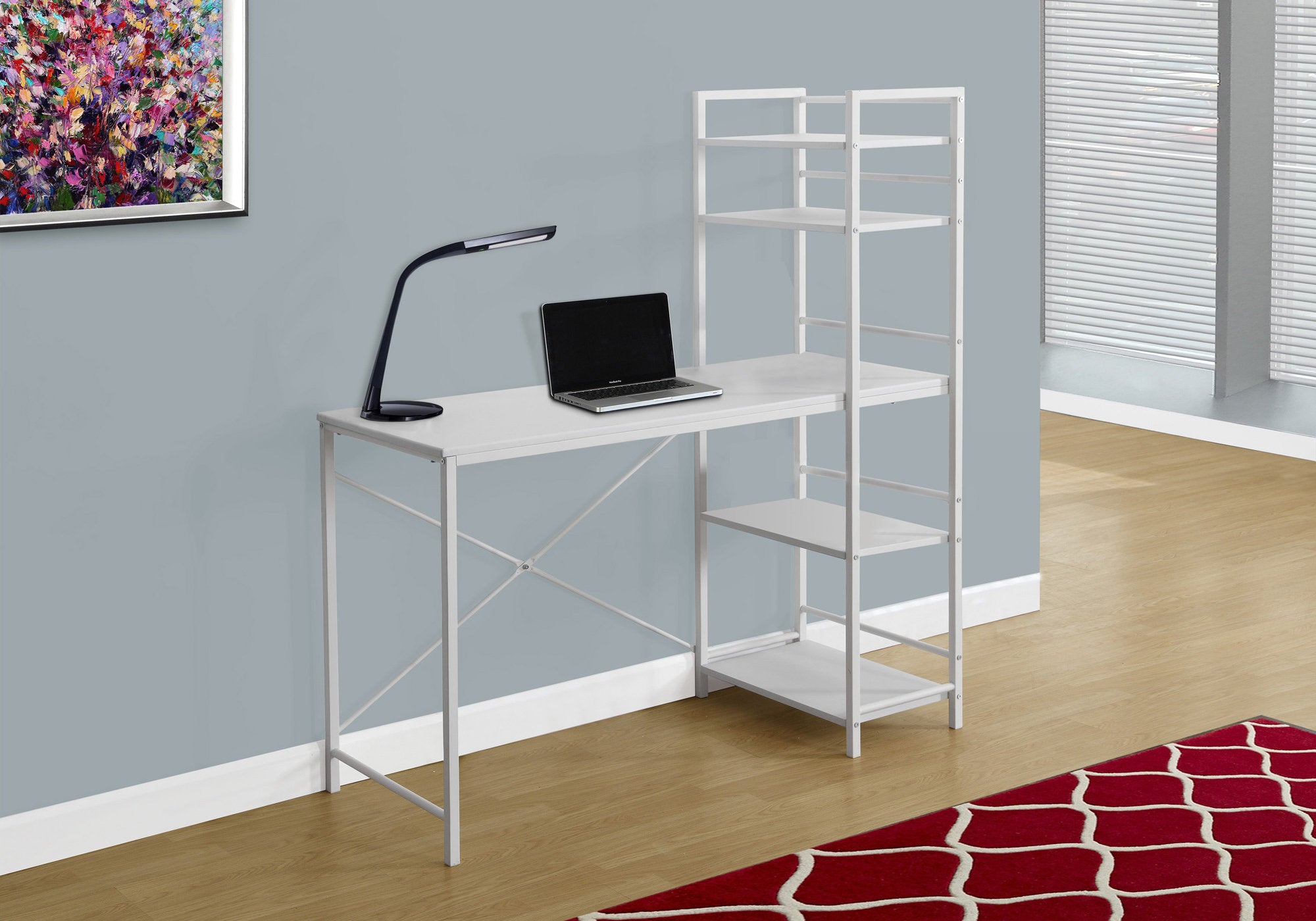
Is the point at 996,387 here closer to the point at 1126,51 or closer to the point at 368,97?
the point at 368,97

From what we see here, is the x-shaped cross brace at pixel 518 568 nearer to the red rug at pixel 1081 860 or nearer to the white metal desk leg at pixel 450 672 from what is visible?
the white metal desk leg at pixel 450 672

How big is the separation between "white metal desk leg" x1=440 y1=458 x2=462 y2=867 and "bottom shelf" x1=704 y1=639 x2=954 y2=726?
939 mm

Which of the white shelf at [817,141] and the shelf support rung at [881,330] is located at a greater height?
the white shelf at [817,141]

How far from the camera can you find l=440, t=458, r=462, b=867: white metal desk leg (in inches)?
115

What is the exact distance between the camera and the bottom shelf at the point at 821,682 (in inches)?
143

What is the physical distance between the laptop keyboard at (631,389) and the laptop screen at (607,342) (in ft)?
0.11

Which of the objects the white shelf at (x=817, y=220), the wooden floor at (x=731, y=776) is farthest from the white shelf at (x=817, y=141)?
the wooden floor at (x=731, y=776)

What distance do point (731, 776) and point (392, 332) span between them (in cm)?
118

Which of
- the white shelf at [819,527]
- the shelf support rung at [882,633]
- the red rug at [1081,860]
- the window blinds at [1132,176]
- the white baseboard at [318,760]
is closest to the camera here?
the red rug at [1081,860]

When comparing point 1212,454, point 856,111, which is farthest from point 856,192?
point 1212,454

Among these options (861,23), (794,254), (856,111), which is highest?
(861,23)

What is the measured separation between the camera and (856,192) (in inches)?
133

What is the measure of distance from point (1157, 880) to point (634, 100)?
1.97 meters

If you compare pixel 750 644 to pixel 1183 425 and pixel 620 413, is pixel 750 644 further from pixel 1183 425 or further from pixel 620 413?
pixel 1183 425
